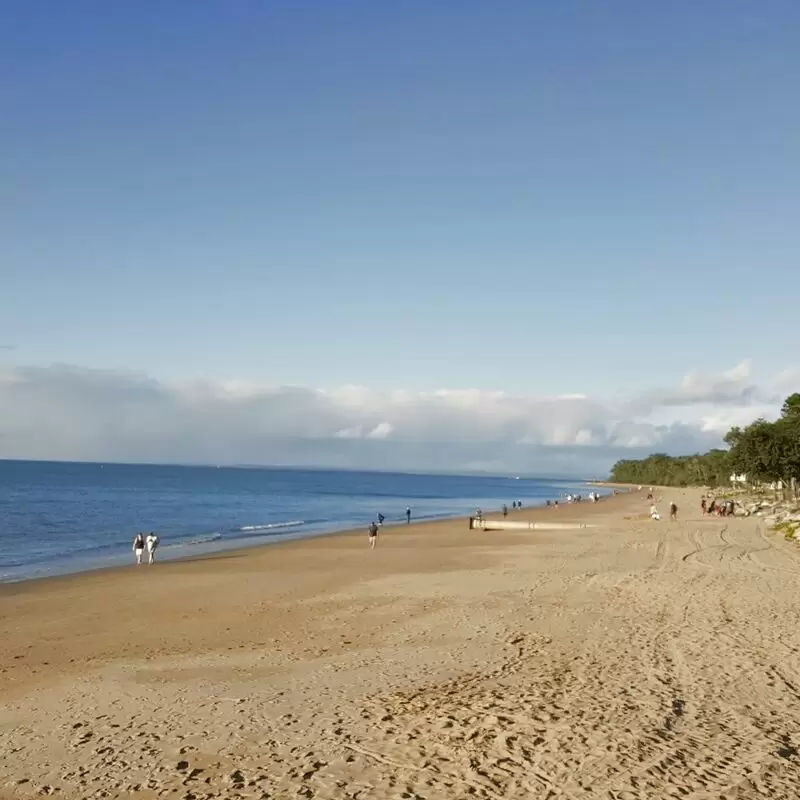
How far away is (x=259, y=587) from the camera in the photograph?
2533cm

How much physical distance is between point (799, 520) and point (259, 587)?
1309 inches

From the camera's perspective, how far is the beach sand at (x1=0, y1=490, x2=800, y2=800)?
28.6 ft

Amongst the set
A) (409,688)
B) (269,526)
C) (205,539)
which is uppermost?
(409,688)

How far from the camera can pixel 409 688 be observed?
12.2 m

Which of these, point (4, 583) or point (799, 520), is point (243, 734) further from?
point (799, 520)

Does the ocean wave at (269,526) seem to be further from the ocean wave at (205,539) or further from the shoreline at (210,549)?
the shoreline at (210,549)

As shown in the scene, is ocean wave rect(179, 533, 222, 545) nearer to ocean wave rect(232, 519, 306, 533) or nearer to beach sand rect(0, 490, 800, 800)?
ocean wave rect(232, 519, 306, 533)

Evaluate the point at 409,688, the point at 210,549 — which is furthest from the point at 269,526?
the point at 409,688

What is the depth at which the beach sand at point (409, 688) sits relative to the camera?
8703 millimetres

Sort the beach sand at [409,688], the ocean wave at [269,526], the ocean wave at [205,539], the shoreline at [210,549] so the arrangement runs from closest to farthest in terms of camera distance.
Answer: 1. the beach sand at [409,688]
2. the shoreline at [210,549]
3. the ocean wave at [205,539]
4. the ocean wave at [269,526]

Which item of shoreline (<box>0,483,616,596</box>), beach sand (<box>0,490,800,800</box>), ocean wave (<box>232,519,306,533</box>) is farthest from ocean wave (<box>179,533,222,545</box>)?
beach sand (<box>0,490,800,800</box>)

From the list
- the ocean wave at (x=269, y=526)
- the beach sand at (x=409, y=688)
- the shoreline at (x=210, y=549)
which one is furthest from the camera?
the ocean wave at (x=269, y=526)

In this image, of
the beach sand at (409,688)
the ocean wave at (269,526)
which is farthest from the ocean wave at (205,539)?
the beach sand at (409,688)

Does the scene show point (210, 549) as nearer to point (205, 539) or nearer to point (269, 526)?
point (205, 539)
